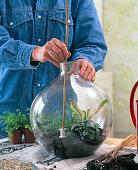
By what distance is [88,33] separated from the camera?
140cm

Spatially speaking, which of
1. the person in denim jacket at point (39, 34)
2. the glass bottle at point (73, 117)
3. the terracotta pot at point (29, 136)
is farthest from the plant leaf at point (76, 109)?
the person in denim jacket at point (39, 34)

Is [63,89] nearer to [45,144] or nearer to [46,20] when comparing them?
[45,144]

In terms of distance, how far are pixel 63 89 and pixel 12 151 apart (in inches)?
11.8

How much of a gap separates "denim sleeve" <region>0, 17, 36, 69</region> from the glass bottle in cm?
24

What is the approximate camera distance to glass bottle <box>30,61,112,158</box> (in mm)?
948

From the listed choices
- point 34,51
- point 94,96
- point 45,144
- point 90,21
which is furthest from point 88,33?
point 45,144

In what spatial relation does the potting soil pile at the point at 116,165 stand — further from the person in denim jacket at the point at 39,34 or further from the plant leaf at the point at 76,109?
the person in denim jacket at the point at 39,34

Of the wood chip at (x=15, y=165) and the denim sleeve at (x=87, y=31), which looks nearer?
the wood chip at (x=15, y=165)

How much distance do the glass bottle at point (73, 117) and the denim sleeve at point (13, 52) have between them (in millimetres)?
242

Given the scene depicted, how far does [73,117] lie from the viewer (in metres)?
0.94

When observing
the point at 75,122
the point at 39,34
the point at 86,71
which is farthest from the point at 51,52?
the point at 39,34

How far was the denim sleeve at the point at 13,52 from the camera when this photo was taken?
4.01 ft

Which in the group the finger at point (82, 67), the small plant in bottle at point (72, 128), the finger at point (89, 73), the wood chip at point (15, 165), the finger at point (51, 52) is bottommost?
the wood chip at point (15, 165)

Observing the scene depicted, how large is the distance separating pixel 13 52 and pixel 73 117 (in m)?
0.46
